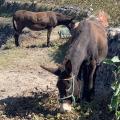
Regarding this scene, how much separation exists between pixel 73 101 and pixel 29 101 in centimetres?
143

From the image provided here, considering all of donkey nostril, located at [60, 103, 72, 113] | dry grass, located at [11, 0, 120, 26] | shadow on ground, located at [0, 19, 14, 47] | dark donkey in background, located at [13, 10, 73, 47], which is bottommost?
shadow on ground, located at [0, 19, 14, 47]

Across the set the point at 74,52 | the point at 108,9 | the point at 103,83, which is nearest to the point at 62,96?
the point at 74,52

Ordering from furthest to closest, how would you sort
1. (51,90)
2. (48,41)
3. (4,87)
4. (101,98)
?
(48,41)
(4,87)
(51,90)
(101,98)

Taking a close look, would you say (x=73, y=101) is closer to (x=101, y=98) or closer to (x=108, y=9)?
(x=101, y=98)

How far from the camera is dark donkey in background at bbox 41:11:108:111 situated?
261 inches

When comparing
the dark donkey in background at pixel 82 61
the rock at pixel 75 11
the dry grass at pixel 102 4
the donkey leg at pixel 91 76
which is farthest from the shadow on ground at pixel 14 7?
the donkey leg at pixel 91 76

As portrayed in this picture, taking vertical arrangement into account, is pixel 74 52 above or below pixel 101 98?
above

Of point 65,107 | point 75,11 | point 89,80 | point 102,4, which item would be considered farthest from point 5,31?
point 65,107

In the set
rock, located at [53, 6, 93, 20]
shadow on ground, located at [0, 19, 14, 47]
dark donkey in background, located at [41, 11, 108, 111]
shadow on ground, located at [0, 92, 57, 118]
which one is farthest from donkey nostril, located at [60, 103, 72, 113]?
rock, located at [53, 6, 93, 20]

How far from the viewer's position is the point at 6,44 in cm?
1538

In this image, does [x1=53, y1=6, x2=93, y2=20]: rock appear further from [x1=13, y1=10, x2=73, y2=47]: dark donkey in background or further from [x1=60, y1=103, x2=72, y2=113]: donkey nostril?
[x1=60, y1=103, x2=72, y2=113]: donkey nostril

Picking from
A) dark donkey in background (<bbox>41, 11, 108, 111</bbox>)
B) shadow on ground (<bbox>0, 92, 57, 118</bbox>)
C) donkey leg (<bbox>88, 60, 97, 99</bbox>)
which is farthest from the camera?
donkey leg (<bbox>88, 60, 97, 99</bbox>)

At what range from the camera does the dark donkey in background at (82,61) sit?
6625 millimetres

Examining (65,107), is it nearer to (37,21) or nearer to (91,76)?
(91,76)
